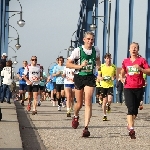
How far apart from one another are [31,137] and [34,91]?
20.5 feet

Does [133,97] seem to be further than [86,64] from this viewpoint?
Yes

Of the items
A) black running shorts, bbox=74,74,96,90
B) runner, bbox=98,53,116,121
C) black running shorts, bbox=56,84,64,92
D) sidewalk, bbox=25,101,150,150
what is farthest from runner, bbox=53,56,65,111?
black running shorts, bbox=74,74,96,90

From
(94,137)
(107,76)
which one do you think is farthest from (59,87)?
(94,137)

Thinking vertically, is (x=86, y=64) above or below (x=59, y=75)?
above

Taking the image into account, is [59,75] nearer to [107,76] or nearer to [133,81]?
[107,76]

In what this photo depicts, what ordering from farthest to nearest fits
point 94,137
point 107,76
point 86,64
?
point 107,76
point 86,64
point 94,137

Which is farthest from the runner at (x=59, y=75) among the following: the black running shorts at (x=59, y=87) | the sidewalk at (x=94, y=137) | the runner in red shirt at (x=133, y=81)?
the runner in red shirt at (x=133, y=81)

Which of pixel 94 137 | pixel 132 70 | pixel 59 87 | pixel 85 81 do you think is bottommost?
pixel 94 137

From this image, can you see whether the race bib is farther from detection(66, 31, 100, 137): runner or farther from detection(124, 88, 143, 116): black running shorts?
detection(66, 31, 100, 137): runner

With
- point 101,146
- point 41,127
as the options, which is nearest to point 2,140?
point 101,146

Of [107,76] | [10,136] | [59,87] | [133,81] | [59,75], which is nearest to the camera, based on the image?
[10,136]

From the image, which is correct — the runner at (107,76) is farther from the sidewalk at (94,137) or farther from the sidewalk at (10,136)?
the sidewalk at (10,136)

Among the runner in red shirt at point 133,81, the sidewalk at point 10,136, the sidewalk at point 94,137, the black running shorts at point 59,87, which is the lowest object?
Result: the sidewalk at point 94,137

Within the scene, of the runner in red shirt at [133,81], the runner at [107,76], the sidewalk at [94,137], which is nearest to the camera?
the sidewalk at [94,137]
